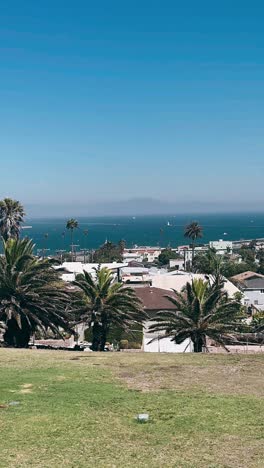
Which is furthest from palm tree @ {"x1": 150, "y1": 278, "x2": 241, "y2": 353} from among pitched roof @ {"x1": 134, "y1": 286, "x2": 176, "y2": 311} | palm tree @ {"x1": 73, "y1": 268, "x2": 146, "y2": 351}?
pitched roof @ {"x1": 134, "y1": 286, "x2": 176, "y2": 311}

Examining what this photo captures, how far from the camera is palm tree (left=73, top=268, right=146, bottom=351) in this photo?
24.5 meters

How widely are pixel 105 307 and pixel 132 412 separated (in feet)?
47.2

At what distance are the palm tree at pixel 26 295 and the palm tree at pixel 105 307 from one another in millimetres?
1183

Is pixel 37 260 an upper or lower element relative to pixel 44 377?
upper

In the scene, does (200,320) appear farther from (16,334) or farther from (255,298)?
(255,298)

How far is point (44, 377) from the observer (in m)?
12.9

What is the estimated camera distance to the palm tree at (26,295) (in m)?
22.7

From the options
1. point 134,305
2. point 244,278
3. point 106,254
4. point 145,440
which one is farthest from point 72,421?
point 106,254

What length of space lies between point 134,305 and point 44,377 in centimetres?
1211

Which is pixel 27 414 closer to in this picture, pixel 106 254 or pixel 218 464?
pixel 218 464

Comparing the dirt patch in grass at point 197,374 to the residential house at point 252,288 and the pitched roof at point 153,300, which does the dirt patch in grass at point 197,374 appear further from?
the residential house at point 252,288

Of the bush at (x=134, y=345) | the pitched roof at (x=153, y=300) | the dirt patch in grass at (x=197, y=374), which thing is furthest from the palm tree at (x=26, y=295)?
the pitched roof at (x=153, y=300)

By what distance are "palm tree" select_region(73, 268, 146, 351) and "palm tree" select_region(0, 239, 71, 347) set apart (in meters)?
1.18

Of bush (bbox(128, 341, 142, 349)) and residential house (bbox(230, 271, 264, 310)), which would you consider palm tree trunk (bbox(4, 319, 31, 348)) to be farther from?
residential house (bbox(230, 271, 264, 310))
